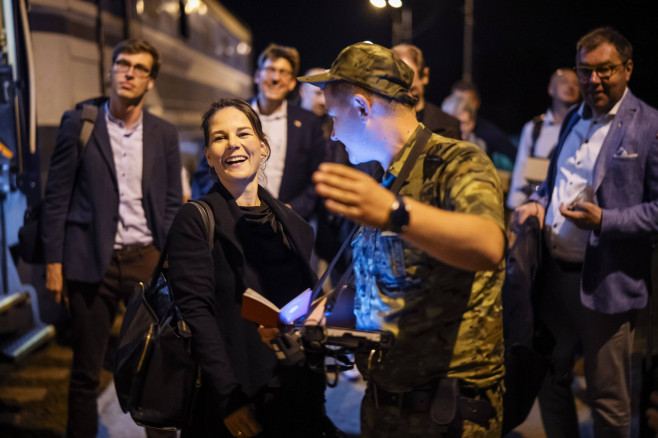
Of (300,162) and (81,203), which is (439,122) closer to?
(300,162)

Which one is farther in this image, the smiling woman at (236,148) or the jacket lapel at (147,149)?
the jacket lapel at (147,149)

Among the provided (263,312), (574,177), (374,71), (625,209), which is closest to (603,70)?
(574,177)

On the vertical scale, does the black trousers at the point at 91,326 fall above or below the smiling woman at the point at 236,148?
below

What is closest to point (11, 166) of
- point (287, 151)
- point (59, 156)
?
point (59, 156)

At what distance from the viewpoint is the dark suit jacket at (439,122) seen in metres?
3.68

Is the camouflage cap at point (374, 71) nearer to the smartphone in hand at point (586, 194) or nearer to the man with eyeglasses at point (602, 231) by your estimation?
the man with eyeglasses at point (602, 231)

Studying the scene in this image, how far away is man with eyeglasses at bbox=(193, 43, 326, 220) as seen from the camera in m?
4.32

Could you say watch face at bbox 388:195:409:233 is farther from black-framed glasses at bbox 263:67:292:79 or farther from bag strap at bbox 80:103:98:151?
black-framed glasses at bbox 263:67:292:79

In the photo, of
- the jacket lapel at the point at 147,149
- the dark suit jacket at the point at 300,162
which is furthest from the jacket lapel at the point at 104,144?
the dark suit jacket at the point at 300,162

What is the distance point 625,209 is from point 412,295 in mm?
1534

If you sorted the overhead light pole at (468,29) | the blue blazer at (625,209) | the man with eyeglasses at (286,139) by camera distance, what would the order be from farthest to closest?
1. the overhead light pole at (468,29)
2. the man with eyeglasses at (286,139)
3. the blue blazer at (625,209)

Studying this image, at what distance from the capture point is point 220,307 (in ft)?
7.22

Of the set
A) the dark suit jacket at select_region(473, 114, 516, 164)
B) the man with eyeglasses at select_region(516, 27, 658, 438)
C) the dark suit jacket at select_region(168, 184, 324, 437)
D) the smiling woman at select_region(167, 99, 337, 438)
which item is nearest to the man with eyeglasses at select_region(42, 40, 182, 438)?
the smiling woman at select_region(167, 99, 337, 438)

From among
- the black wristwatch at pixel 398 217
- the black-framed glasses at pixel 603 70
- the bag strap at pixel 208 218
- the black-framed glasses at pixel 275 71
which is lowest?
the bag strap at pixel 208 218
